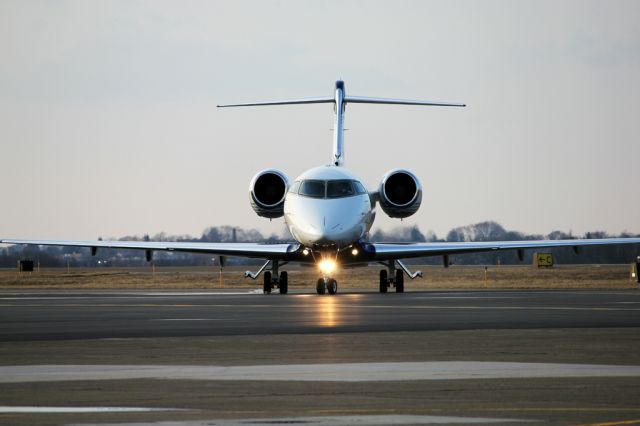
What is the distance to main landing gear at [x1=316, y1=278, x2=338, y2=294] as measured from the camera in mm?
37781

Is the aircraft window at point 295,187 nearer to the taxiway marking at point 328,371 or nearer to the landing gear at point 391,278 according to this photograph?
the landing gear at point 391,278

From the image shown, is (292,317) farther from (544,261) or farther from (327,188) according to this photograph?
(544,261)

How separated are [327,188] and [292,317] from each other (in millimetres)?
18276

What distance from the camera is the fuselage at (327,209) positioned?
39.0 metres

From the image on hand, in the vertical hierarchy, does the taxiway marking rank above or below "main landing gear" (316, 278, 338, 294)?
below

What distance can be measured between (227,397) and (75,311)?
16.1 metres

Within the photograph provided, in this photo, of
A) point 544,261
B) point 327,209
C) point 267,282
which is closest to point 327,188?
point 327,209

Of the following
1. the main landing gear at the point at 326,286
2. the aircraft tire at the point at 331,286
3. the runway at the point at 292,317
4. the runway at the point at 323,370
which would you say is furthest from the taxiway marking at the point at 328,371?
the aircraft tire at the point at 331,286

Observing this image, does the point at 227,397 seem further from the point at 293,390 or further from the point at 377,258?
the point at 377,258

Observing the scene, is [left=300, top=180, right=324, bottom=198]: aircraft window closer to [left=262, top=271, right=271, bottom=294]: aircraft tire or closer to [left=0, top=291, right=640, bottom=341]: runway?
[left=262, top=271, right=271, bottom=294]: aircraft tire

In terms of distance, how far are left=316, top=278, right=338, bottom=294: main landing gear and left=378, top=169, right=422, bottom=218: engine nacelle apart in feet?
21.2

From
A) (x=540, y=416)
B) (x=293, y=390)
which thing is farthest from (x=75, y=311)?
→ (x=540, y=416)

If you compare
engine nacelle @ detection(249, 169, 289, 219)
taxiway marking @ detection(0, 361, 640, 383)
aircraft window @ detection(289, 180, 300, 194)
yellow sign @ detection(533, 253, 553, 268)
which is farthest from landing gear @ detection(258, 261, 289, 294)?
yellow sign @ detection(533, 253, 553, 268)

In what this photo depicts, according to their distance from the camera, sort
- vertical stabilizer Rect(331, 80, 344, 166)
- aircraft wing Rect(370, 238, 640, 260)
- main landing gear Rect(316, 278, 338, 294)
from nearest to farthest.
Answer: main landing gear Rect(316, 278, 338, 294), aircraft wing Rect(370, 238, 640, 260), vertical stabilizer Rect(331, 80, 344, 166)
